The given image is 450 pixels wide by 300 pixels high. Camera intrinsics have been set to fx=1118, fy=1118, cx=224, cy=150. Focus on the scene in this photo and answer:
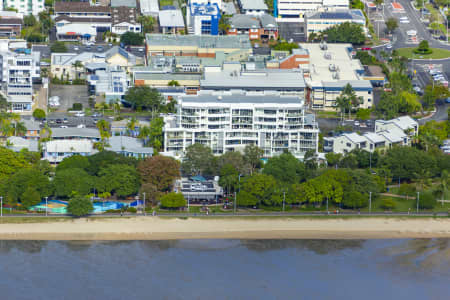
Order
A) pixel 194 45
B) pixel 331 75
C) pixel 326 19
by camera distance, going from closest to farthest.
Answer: pixel 331 75
pixel 194 45
pixel 326 19

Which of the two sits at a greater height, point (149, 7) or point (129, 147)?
point (149, 7)

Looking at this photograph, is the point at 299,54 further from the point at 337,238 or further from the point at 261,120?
the point at 337,238

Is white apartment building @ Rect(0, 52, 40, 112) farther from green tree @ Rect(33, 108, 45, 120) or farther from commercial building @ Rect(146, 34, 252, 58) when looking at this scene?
commercial building @ Rect(146, 34, 252, 58)

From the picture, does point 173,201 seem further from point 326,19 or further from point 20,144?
point 326,19

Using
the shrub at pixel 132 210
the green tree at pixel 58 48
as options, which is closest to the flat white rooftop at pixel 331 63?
the green tree at pixel 58 48

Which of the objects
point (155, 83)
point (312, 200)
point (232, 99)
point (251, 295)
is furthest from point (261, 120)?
point (251, 295)

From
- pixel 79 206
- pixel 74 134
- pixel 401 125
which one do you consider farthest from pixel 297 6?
pixel 79 206

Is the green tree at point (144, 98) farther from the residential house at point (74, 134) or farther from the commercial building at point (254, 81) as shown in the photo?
the residential house at point (74, 134)
